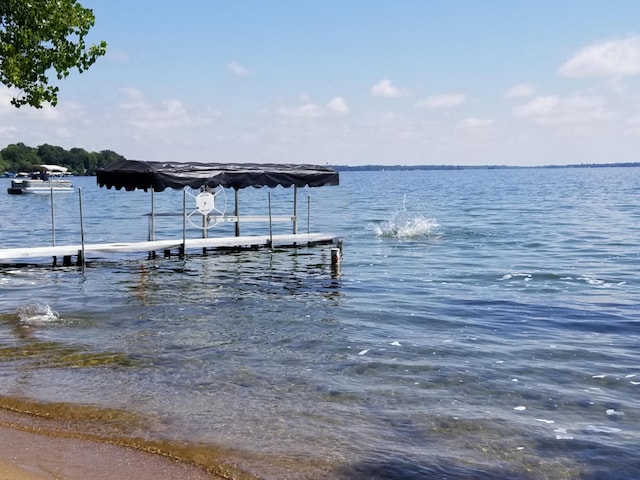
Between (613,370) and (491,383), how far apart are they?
2.31 meters

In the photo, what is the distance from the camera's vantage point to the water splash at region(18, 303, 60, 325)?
48.6 feet

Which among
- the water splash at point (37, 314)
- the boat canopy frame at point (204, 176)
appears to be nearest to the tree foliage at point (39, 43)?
the water splash at point (37, 314)

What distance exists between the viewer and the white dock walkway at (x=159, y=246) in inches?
914

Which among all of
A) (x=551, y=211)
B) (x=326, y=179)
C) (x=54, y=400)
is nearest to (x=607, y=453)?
(x=54, y=400)

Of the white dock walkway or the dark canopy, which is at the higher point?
the dark canopy

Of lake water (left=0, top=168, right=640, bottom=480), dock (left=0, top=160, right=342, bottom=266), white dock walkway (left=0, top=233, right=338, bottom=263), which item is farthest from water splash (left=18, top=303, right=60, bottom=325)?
dock (left=0, top=160, right=342, bottom=266)

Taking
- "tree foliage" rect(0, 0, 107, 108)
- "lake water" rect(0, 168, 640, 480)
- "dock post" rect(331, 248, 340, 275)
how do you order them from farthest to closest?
"dock post" rect(331, 248, 340, 275)
"tree foliage" rect(0, 0, 107, 108)
"lake water" rect(0, 168, 640, 480)

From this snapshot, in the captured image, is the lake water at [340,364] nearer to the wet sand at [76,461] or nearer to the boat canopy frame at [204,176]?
the wet sand at [76,461]

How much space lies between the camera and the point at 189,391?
33.5ft

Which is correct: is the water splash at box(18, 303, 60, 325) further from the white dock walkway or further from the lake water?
the white dock walkway

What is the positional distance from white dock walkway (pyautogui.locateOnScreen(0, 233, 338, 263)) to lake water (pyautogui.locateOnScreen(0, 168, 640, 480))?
2.04 feet

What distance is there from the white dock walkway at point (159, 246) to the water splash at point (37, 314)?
7.47 metres

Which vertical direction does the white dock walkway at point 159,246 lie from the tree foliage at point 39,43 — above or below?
below

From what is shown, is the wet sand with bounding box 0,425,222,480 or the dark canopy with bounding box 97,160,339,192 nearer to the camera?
the wet sand with bounding box 0,425,222,480
